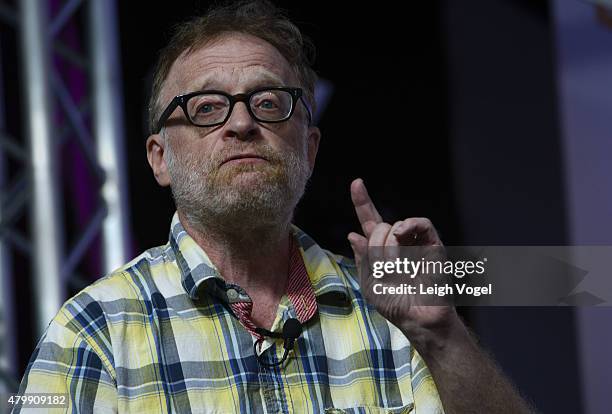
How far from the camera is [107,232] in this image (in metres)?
2.40

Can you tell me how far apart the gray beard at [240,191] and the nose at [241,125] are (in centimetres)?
2

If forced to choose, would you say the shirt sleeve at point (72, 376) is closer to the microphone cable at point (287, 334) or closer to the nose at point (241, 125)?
the microphone cable at point (287, 334)

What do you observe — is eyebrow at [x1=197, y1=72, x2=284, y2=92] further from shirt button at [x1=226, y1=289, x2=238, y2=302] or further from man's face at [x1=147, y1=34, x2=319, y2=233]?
shirt button at [x1=226, y1=289, x2=238, y2=302]

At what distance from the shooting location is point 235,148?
4.61 ft

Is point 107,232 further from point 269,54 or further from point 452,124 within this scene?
point 452,124

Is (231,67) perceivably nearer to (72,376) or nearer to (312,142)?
(312,142)

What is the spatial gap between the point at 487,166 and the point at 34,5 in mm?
1831

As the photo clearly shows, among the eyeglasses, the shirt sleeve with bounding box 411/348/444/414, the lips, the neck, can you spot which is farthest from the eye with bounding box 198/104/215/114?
the shirt sleeve with bounding box 411/348/444/414

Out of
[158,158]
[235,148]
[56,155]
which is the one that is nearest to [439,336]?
[235,148]

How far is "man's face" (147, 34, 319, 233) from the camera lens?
1412 millimetres

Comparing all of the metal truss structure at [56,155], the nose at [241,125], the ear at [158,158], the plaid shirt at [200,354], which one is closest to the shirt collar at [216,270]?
the plaid shirt at [200,354]

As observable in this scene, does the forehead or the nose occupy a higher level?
the forehead

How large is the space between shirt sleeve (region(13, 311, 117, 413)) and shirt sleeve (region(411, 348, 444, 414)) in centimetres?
50

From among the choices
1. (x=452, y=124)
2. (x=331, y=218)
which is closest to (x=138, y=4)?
(x=331, y=218)
